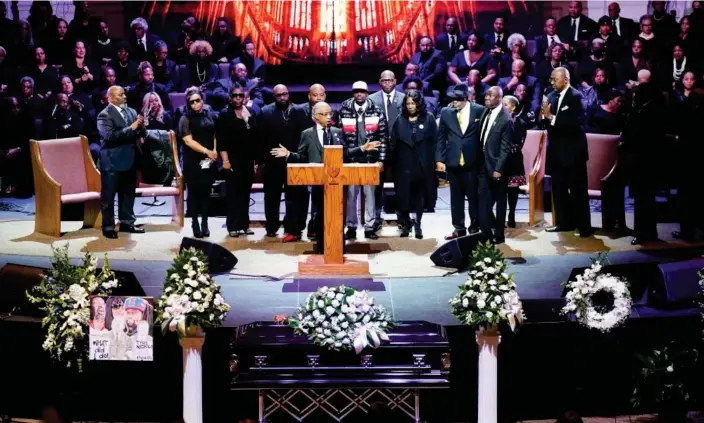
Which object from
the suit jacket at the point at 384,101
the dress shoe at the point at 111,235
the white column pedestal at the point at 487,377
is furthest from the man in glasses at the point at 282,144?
the white column pedestal at the point at 487,377

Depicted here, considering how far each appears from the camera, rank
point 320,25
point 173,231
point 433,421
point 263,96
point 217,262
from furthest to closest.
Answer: point 320,25
point 263,96
point 173,231
point 217,262
point 433,421

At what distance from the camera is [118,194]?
10211 mm

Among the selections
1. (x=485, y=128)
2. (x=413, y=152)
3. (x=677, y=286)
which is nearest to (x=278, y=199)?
(x=413, y=152)

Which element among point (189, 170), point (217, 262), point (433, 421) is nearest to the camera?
point (433, 421)

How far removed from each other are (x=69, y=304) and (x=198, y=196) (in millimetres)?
3639

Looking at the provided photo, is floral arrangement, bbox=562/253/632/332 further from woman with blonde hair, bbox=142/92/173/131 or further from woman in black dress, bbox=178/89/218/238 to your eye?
woman with blonde hair, bbox=142/92/173/131

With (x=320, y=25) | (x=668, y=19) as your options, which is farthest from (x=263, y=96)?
(x=668, y=19)

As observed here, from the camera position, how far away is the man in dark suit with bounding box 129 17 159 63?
12578mm

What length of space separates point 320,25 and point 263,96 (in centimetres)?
162

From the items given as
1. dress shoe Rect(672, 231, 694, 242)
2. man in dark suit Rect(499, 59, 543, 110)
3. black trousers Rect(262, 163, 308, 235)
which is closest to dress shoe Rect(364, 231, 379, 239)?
black trousers Rect(262, 163, 308, 235)

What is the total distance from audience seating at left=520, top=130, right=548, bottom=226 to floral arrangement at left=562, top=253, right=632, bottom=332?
4006 mm

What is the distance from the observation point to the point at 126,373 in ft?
21.5

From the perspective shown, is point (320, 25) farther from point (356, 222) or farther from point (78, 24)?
point (356, 222)

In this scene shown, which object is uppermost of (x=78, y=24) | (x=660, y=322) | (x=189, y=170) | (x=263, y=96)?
(x=78, y=24)
